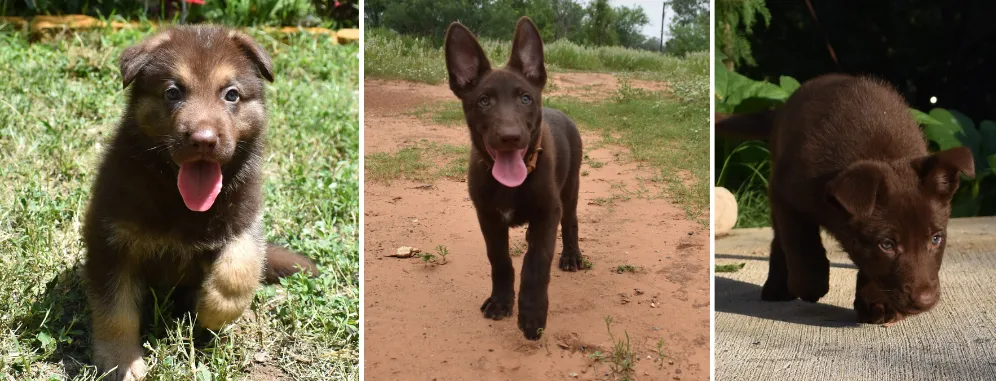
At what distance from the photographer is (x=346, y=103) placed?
24.5 ft

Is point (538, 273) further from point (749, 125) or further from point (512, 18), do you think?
point (749, 125)

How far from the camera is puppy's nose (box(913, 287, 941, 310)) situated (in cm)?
437

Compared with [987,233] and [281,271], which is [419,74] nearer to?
[281,271]

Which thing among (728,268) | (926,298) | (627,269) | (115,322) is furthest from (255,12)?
(926,298)

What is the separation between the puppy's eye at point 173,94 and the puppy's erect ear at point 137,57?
144 mm

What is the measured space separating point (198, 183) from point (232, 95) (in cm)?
39

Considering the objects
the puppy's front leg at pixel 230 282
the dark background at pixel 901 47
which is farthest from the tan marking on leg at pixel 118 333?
the dark background at pixel 901 47

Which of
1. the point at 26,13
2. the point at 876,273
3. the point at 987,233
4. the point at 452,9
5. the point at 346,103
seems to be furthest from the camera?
the point at 26,13

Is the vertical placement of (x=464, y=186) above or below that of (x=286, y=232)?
above

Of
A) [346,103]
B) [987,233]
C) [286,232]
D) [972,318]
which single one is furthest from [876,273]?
[346,103]

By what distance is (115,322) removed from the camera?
13.2ft

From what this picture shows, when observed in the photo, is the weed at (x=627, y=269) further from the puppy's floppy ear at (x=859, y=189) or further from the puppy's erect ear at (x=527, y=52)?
the puppy's floppy ear at (x=859, y=189)

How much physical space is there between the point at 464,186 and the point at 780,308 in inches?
102

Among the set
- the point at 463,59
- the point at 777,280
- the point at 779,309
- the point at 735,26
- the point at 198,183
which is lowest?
the point at 779,309
